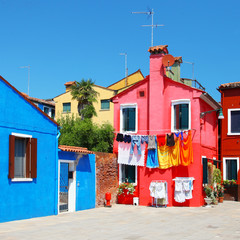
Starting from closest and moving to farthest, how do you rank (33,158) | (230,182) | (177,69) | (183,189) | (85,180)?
(33,158) < (85,180) < (183,189) < (230,182) < (177,69)

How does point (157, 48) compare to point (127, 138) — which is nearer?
point (127, 138)

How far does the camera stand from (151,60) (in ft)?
77.7

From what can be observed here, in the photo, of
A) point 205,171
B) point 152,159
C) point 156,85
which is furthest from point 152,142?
point 205,171

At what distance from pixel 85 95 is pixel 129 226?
25.9m

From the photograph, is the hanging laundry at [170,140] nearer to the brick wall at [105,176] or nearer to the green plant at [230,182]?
the brick wall at [105,176]

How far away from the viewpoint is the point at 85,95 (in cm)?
3900

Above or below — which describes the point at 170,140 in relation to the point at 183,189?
above

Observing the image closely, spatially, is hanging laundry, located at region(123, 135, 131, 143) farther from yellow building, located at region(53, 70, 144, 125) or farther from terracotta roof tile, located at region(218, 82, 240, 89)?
yellow building, located at region(53, 70, 144, 125)

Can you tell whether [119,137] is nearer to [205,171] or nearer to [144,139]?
[144,139]

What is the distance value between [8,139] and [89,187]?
6421mm

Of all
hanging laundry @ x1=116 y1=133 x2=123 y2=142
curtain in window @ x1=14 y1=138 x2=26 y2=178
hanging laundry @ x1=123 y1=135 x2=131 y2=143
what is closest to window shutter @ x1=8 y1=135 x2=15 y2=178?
curtain in window @ x1=14 y1=138 x2=26 y2=178

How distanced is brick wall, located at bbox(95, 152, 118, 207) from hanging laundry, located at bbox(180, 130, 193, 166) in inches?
156

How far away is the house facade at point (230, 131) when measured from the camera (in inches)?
1053

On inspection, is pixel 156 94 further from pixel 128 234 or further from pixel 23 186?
pixel 128 234
